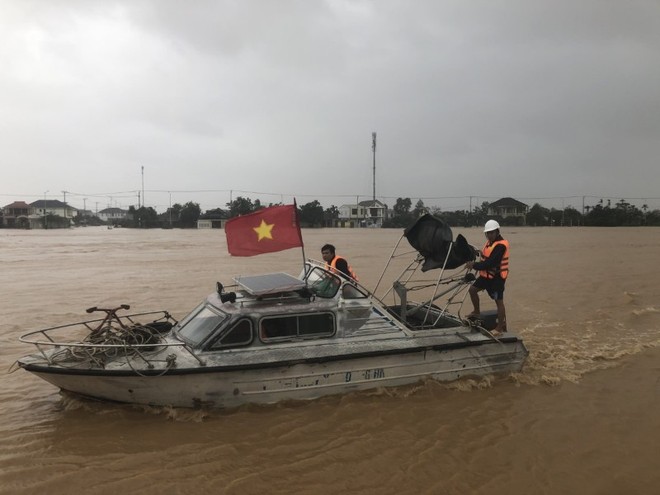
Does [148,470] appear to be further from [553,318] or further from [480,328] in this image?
[553,318]

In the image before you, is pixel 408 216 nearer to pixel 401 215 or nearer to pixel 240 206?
pixel 401 215

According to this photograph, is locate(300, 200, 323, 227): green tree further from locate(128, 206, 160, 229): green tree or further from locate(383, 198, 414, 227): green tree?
locate(128, 206, 160, 229): green tree

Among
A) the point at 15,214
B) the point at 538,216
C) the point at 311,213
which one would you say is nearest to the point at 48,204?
the point at 15,214

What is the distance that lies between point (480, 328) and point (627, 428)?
218 cm

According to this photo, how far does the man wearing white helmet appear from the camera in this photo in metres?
7.42

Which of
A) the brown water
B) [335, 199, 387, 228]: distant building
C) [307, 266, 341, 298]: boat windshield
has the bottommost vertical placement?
the brown water

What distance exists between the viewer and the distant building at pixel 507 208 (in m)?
94.9

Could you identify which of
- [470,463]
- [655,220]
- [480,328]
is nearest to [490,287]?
[480,328]

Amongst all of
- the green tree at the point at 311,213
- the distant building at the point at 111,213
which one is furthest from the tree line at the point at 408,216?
the distant building at the point at 111,213

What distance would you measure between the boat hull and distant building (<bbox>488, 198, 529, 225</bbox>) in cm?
9228

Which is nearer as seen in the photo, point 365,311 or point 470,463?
point 470,463

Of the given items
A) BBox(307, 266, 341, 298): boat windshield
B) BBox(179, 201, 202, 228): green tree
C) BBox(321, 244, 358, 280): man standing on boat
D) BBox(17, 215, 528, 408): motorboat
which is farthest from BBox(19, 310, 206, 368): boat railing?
BBox(179, 201, 202, 228): green tree

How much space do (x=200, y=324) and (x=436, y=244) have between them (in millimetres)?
3736

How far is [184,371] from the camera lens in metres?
5.73
